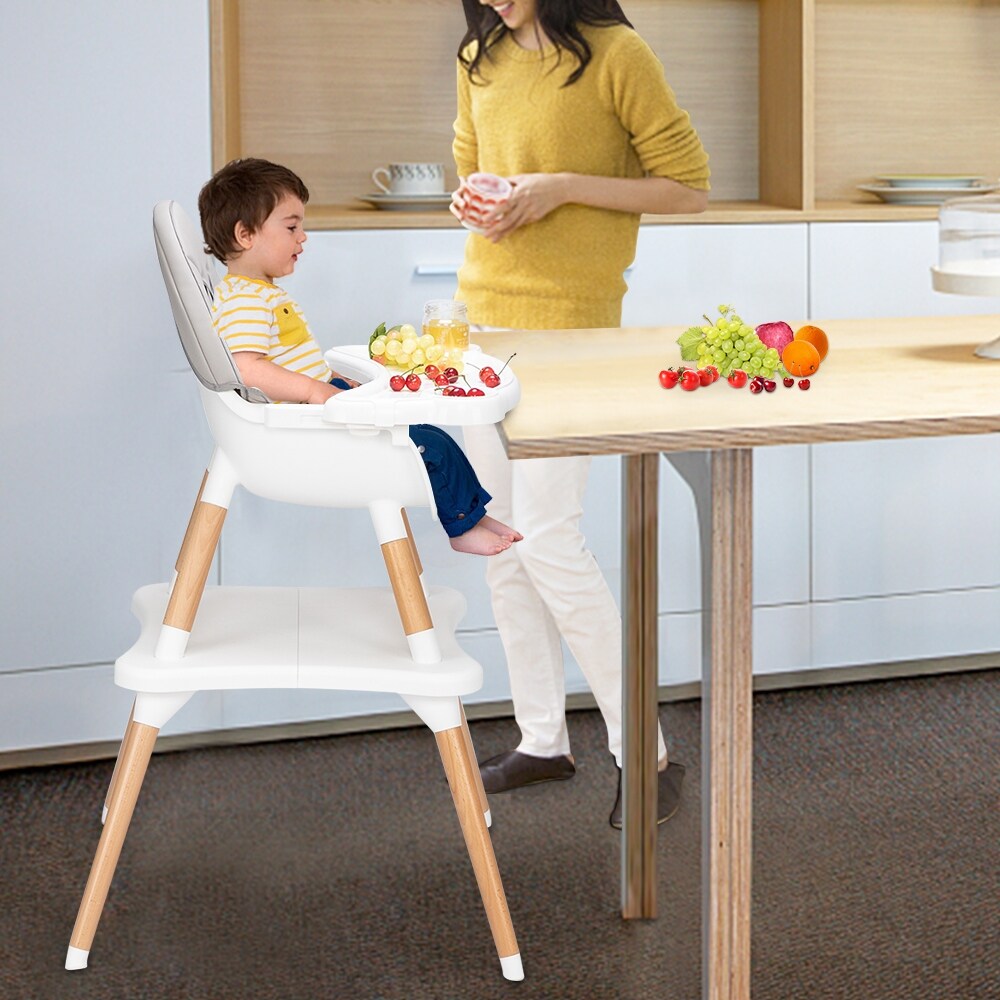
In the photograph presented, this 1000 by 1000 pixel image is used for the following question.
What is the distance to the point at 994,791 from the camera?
8.43 feet

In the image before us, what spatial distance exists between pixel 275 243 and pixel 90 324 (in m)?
0.71

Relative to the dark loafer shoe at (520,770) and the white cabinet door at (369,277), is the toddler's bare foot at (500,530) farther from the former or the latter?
the white cabinet door at (369,277)

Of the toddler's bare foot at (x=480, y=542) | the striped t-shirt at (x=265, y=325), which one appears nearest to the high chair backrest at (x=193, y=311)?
the striped t-shirt at (x=265, y=325)

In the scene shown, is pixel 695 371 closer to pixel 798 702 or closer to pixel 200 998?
pixel 200 998

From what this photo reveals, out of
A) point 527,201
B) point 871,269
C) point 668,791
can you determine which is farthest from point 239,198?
point 871,269

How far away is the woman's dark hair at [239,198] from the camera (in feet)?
6.67

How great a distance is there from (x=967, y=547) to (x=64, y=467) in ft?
6.38

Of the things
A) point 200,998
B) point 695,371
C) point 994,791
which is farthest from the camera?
point 994,791

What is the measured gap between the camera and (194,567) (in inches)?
73.6

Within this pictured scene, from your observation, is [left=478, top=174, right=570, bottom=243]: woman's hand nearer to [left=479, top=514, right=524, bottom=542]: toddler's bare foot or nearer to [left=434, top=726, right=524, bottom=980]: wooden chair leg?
[left=479, top=514, right=524, bottom=542]: toddler's bare foot

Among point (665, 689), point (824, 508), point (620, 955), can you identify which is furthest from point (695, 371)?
point (824, 508)

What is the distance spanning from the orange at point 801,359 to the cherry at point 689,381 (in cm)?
12

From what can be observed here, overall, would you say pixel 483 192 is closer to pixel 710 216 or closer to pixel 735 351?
pixel 735 351

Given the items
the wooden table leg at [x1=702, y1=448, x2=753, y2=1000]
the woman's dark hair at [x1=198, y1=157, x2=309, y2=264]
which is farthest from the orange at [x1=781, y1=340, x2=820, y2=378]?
the woman's dark hair at [x1=198, y1=157, x2=309, y2=264]
